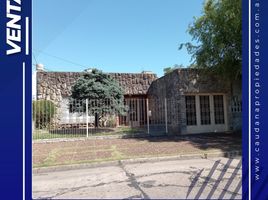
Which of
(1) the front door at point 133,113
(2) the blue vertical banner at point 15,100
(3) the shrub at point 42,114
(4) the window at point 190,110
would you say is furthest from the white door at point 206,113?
(2) the blue vertical banner at point 15,100

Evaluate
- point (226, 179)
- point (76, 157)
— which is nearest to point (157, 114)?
point (76, 157)

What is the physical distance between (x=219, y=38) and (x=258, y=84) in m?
10.6

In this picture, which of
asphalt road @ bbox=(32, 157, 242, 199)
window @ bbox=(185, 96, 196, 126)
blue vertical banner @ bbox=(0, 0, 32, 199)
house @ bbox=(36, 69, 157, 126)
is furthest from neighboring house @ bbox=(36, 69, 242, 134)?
blue vertical banner @ bbox=(0, 0, 32, 199)

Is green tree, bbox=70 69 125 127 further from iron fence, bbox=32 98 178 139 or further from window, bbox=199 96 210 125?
window, bbox=199 96 210 125

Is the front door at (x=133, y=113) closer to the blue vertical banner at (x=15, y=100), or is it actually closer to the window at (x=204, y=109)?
the window at (x=204, y=109)

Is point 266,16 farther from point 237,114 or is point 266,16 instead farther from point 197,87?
point 237,114

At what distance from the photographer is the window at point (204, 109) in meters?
15.6

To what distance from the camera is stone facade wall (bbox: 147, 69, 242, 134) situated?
15.0m

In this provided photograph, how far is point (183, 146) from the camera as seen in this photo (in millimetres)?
10656

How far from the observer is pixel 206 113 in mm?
15672

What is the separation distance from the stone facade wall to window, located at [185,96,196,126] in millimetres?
347

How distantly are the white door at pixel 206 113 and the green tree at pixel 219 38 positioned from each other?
2285 mm

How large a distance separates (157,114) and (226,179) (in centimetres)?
1103

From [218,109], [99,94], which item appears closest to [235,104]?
[218,109]
